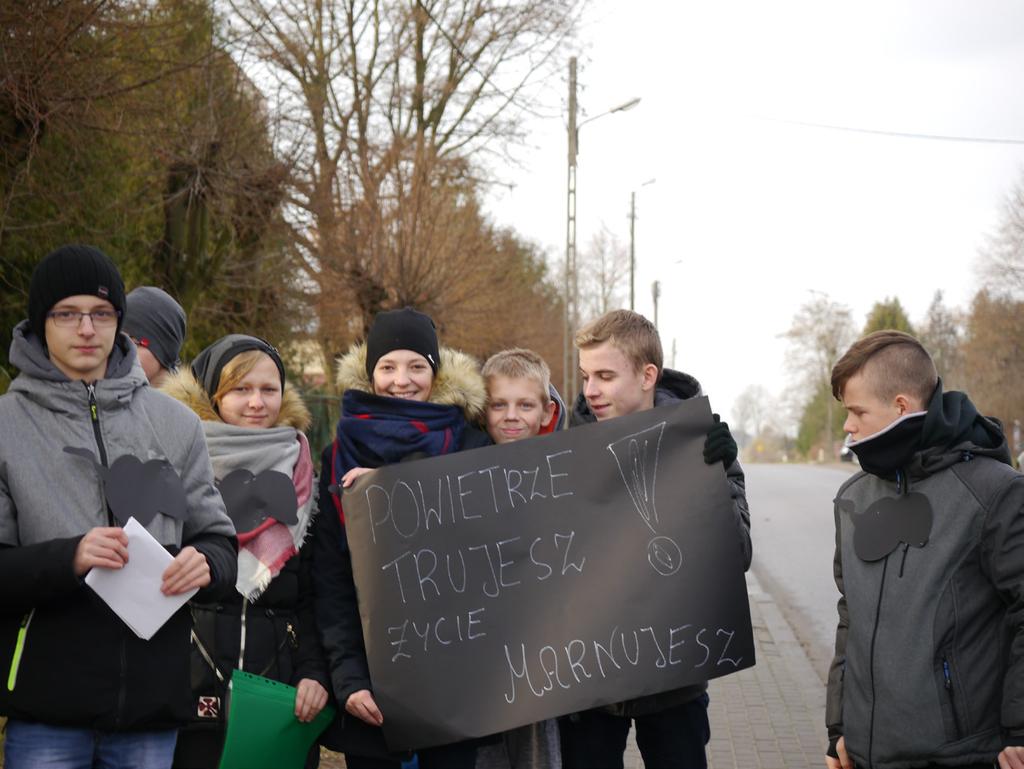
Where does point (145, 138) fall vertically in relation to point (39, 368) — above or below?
above

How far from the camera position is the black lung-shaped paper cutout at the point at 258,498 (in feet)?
12.3

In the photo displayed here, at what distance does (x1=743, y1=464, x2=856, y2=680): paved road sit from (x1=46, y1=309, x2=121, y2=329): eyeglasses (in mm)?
6722

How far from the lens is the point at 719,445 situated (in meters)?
3.83

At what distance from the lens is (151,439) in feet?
10.2

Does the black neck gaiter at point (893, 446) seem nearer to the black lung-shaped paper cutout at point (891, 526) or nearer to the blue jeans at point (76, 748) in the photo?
the black lung-shaped paper cutout at point (891, 526)

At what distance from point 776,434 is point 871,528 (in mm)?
116095

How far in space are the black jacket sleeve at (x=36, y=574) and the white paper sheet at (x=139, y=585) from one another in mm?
70

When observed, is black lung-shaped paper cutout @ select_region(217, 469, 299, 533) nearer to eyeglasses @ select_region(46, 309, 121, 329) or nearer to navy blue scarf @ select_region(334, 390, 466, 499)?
navy blue scarf @ select_region(334, 390, 466, 499)

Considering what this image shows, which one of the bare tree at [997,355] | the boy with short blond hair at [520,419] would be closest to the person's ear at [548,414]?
the boy with short blond hair at [520,419]

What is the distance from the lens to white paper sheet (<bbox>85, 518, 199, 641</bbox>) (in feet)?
9.46

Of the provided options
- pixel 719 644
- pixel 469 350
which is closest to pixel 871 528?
pixel 719 644

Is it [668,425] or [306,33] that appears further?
[306,33]

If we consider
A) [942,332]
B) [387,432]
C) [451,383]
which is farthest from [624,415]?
[942,332]

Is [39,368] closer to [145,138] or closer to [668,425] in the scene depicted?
[668,425]
